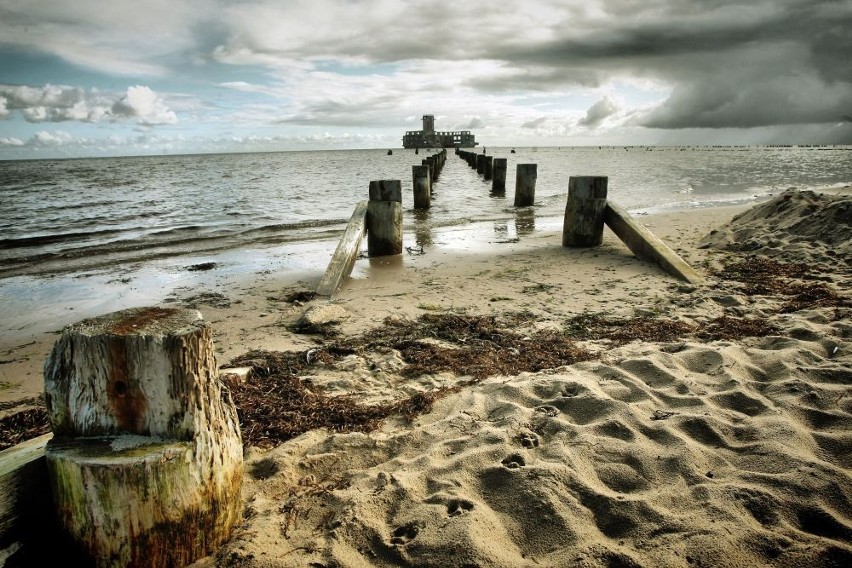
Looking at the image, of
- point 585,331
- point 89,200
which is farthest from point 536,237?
point 89,200

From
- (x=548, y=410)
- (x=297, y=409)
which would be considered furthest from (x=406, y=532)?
(x=297, y=409)

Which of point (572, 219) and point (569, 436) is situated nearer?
point (569, 436)

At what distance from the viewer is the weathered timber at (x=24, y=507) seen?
1.52 m

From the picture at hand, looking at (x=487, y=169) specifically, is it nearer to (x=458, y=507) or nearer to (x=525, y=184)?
(x=525, y=184)

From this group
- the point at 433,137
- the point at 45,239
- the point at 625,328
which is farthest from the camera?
the point at 433,137

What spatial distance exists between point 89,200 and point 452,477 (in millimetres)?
20747

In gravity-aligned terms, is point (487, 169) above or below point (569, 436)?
above

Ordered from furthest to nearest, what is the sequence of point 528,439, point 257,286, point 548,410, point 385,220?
1. point 385,220
2. point 257,286
3. point 548,410
4. point 528,439

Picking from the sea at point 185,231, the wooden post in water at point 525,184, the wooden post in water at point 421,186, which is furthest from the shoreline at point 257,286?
the wooden post in water at point 525,184

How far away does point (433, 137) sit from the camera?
107062mm

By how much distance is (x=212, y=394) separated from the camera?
1750 mm

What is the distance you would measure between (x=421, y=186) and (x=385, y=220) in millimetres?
6240

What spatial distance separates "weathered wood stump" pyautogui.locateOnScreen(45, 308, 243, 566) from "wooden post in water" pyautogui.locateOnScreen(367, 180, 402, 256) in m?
5.75

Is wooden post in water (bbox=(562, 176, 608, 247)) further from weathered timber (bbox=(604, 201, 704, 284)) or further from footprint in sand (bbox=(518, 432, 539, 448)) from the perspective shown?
footprint in sand (bbox=(518, 432, 539, 448))
